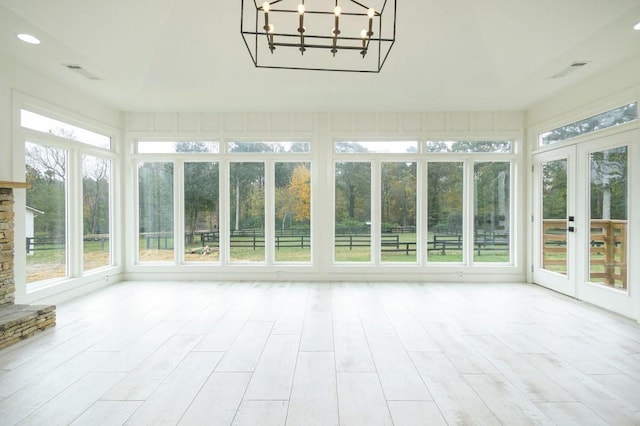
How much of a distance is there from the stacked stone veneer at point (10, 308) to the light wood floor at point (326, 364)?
0.15 m

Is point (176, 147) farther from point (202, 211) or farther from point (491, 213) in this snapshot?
point (491, 213)

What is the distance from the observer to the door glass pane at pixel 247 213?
21.9 feet

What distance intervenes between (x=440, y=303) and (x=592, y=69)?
3600 mm

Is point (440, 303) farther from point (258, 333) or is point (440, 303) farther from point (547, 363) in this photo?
point (258, 333)

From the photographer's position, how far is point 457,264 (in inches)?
259

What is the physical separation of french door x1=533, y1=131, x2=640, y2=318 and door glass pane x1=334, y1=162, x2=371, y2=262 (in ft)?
9.58

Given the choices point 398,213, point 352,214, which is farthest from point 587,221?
point 352,214

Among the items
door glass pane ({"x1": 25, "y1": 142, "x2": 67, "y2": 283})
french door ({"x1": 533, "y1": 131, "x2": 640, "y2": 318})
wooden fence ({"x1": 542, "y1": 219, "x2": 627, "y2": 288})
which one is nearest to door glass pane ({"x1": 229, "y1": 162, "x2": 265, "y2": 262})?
door glass pane ({"x1": 25, "y1": 142, "x2": 67, "y2": 283})

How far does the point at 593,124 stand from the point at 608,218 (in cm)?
130

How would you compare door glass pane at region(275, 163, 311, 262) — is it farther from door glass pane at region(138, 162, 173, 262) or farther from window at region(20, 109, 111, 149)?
window at region(20, 109, 111, 149)

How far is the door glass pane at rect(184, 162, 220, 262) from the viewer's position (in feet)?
22.0

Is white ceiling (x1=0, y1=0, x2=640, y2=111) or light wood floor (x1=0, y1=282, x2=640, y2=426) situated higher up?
white ceiling (x1=0, y1=0, x2=640, y2=111)

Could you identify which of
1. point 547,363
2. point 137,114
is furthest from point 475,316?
point 137,114

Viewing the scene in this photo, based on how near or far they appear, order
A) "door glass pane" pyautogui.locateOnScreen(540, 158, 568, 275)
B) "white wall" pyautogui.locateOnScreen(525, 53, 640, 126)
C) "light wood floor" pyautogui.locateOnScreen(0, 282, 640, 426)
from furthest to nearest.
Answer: "door glass pane" pyautogui.locateOnScreen(540, 158, 568, 275), "white wall" pyautogui.locateOnScreen(525, 53, 640, 126), "light wood floor" pyautogui.locateOnScreen(0, 282, 640, 426)
